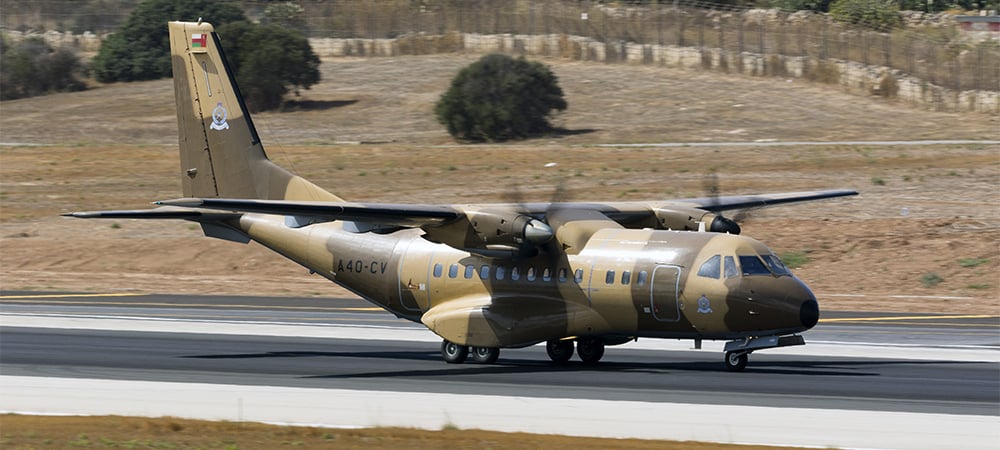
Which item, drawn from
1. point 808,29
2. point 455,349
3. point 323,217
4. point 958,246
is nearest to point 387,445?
point 323,217

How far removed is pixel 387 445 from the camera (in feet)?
54.1

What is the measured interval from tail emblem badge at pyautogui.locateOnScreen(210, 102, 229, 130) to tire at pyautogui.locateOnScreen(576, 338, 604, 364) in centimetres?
993

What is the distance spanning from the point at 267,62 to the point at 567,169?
24340mm

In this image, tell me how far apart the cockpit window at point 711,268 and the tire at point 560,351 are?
3825mm

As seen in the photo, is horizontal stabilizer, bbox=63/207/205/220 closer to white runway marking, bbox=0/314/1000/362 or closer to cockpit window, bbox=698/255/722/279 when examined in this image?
white runway marking, bbox=0/314/1000/362

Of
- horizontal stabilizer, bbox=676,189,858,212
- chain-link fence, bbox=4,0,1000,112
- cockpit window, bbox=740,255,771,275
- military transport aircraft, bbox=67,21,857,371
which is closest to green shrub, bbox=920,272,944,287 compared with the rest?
horizontal stabilizer, bbox=676,189,858,212

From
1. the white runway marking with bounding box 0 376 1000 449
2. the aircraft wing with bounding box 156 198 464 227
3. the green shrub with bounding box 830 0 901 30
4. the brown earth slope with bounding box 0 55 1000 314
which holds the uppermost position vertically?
the green shrub with bounding box 830 0 901 30

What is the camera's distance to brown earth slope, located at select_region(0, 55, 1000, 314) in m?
42.4

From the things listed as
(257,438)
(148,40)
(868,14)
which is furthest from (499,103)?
(257,438)

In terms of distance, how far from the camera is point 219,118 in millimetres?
28703

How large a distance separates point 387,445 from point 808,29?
6422 centimetres

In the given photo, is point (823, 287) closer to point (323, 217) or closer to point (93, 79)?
point (323, 217)

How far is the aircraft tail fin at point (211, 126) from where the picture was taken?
2852 cm

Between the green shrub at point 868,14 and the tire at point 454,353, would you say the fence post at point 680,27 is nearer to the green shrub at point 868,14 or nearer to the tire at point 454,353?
the green shrub at point 868,14
